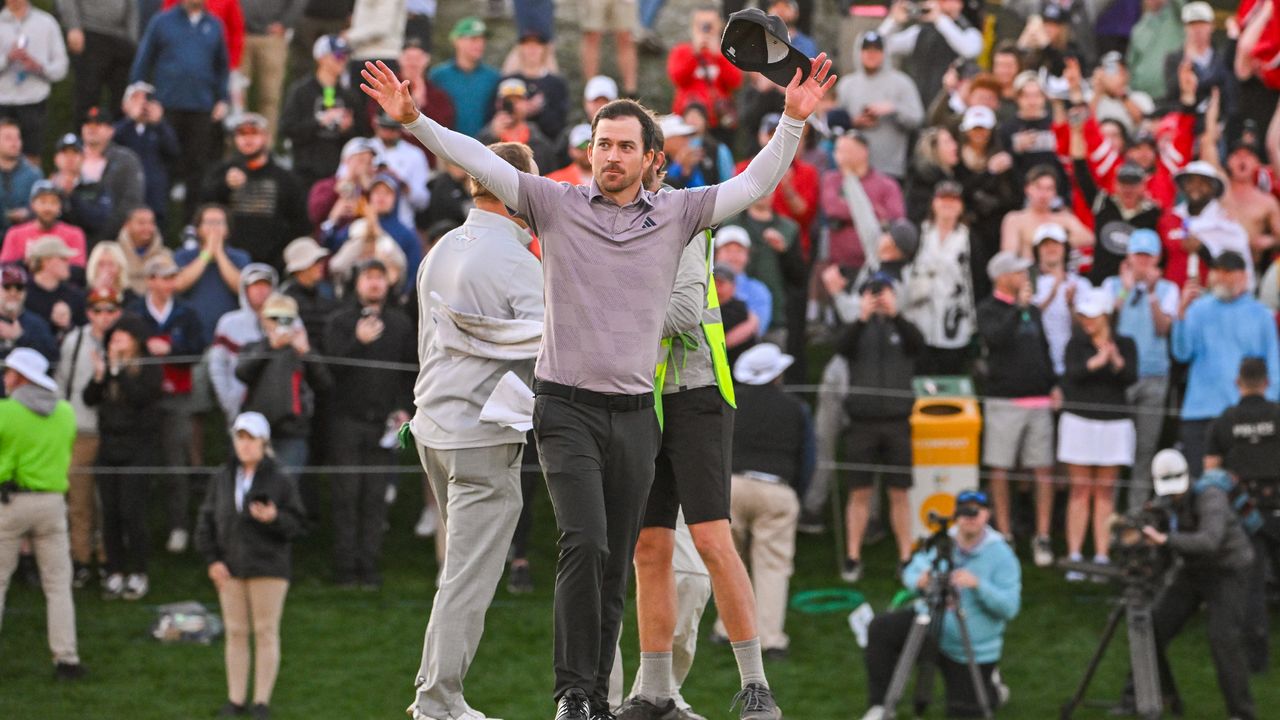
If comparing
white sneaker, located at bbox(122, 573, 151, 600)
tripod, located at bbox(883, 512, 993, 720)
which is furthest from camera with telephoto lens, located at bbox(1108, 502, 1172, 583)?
white sneaker, located at bbox(122, 573, 151, 600)

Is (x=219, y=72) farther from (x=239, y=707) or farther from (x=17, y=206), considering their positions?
(x=239, y=707)

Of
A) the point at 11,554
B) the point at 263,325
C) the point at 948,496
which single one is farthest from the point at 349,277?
the point at 948,496

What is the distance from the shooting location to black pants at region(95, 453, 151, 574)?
43.2 feet

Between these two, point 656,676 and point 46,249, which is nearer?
point 656,676

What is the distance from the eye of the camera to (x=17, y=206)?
1500cm

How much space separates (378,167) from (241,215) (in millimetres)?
1256

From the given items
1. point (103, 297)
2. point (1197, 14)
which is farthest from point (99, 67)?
point (1197, 14)

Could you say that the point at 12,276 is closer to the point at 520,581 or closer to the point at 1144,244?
the point at 520,581

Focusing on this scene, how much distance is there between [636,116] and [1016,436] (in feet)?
28.3

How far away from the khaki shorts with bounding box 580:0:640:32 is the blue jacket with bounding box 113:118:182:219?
474 centimetres

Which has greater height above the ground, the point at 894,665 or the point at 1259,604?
the point at 1259,604

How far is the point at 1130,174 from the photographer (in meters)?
15.2

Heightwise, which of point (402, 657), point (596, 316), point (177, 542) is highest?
point (596, 316)

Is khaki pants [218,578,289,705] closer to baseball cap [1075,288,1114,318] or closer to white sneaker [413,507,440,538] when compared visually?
white sneaker [413,507,440,538]
